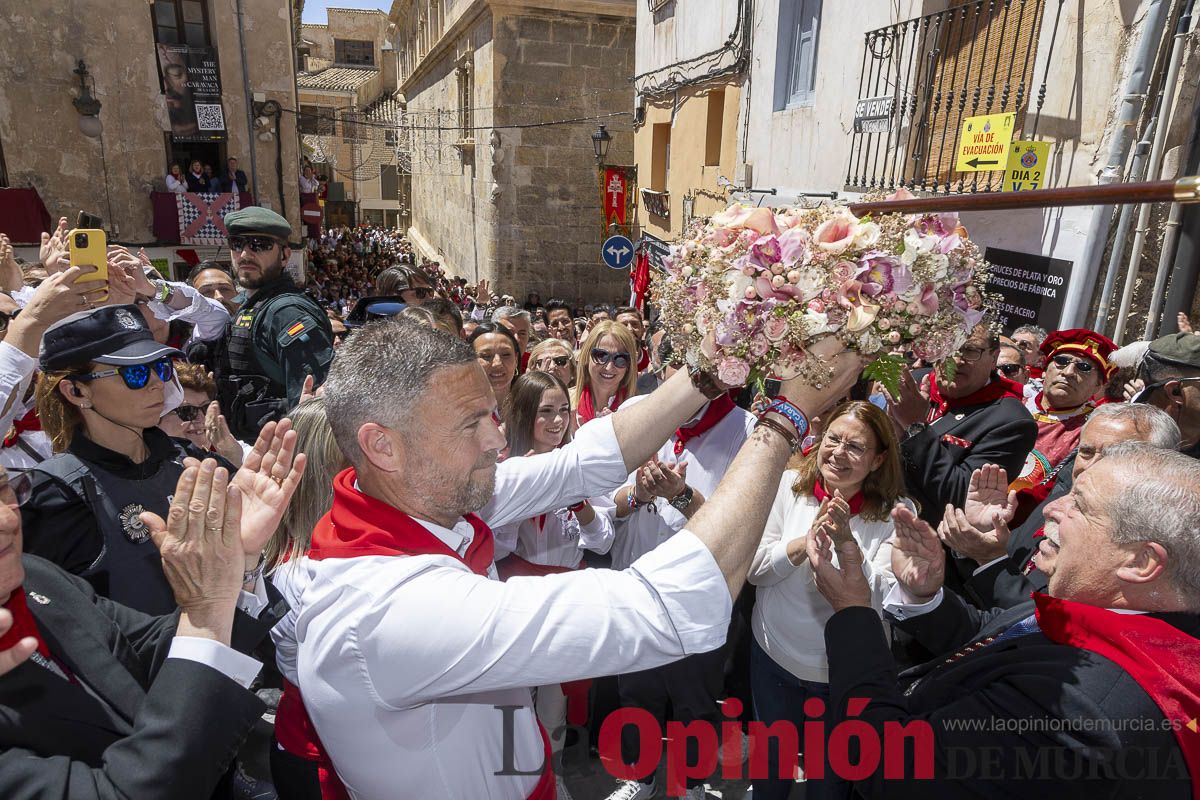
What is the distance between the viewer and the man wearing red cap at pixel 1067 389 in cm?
399

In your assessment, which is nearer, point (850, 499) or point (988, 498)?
point (988, 498)

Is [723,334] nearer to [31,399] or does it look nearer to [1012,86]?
[31,399]

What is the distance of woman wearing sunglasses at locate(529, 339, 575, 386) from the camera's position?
193 inches

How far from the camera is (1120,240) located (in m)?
5.11

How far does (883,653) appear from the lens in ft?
6.41

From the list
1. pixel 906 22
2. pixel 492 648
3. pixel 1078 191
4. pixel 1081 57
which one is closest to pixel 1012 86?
pixel 1081 57

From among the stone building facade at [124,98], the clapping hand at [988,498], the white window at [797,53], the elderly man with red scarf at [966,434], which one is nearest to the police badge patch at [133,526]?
the clapping hand at [988,498]

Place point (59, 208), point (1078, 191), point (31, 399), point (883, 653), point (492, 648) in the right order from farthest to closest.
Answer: point (59, 208)
point (31, 399)
point (883, 653)
point (1078, 191)
point (492, 648)

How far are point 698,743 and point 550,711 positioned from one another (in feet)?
2.45

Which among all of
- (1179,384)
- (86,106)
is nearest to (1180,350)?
(1179,384)

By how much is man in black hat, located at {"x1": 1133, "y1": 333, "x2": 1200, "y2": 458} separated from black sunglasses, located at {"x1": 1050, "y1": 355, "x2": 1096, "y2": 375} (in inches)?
14.0

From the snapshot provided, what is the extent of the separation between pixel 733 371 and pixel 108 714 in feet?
5.86

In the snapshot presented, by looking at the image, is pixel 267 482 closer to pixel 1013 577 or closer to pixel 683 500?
pixel 683 500

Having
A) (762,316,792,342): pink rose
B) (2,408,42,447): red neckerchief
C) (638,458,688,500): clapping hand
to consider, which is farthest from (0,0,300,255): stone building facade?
(762,316,792,342): pink rose
